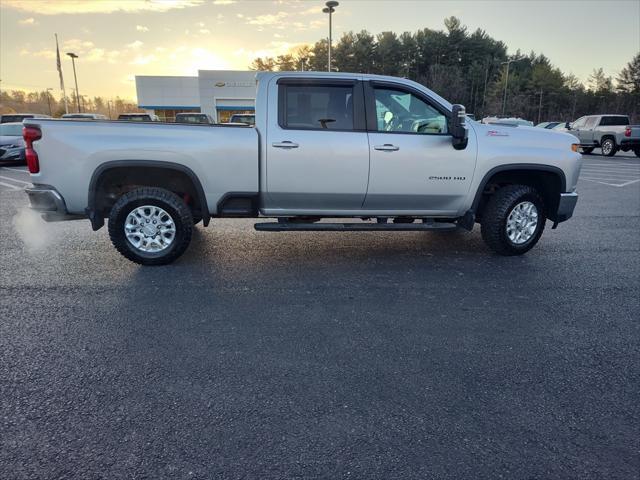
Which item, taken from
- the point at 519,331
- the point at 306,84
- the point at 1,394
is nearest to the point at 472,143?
the point at 306,84

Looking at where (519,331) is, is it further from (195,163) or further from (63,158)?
(63,158)

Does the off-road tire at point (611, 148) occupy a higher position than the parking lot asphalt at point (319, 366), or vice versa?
the off-road tire at point (611, 148)

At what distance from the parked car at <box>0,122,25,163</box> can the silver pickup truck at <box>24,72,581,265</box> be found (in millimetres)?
13305

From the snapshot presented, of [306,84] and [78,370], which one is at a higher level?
[306,84]

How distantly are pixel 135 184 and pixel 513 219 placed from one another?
15.1ft

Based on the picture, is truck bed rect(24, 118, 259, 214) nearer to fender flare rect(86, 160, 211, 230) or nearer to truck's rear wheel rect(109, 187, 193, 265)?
fender flare rect(86, 160, 211, 230)

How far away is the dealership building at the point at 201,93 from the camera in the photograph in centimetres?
5012

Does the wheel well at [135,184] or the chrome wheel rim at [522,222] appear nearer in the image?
the wheel well at [135,184]

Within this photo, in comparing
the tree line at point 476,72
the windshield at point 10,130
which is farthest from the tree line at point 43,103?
the windshield at point 10,130

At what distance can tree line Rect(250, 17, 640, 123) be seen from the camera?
65.1 metres

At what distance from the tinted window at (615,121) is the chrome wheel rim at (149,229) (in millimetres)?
25290

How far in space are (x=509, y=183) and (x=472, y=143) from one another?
0.97m

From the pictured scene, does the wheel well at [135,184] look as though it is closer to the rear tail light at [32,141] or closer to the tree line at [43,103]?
the rear tail light at [32,141]

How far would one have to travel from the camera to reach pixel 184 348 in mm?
3283
